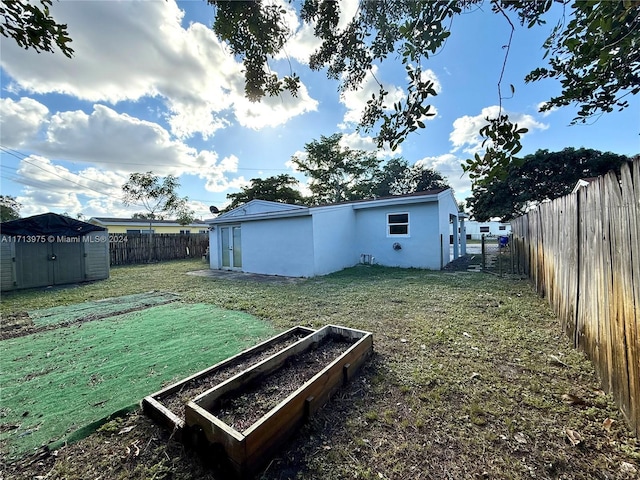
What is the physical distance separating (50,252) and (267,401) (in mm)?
10211

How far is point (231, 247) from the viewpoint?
38.8 feet

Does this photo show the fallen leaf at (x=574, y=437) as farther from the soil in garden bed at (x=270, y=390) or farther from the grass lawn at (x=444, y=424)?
the soil in garden bed at (x=270, y=390)

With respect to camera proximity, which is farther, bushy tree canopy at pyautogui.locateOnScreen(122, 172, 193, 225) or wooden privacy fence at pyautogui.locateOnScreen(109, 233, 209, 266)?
bushy tree canopy at pyautogui.locateOnScreen(122, 172, 193, 225)

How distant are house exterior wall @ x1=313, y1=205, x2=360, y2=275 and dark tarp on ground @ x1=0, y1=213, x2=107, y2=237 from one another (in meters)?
7.89

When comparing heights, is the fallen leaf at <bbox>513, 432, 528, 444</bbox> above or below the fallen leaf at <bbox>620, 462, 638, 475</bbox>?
below

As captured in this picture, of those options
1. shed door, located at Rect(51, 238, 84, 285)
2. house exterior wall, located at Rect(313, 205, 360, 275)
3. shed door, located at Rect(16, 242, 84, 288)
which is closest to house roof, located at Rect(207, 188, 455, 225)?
house exterior wall, located at Rect(313, 205, 360, 275)

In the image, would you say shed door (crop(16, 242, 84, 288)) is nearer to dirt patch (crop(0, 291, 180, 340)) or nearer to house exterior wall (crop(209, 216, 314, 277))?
dirt patch (crop(0, 291, 180, 340))

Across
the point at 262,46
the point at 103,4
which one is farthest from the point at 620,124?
the point at 103,4

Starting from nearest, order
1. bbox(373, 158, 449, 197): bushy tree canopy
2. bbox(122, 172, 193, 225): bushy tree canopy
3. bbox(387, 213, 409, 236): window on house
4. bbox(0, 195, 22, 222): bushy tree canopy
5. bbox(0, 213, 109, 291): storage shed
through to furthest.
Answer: bbox(0, 213, 109, 291): storage shed < bbox(387, 213, 409, 236): window on house < bbox(122, 172, 193, 225): bushy tree canopy < bbox(0, 195, 22, 222): bushy tree canopy < bbox(373, 158, 449, 197): bushy tree canopy

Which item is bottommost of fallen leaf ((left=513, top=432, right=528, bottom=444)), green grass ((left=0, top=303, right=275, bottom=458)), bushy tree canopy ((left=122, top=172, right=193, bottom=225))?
fallen leaf ((left=513, top=432, right=528, bottom=444))

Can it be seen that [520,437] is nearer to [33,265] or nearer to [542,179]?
[33,265]

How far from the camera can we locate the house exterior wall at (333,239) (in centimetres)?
929

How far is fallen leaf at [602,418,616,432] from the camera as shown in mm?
1854

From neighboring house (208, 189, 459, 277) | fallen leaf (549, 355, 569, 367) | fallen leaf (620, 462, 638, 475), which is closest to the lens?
fallen leaf (620, 462, 638, 475)
